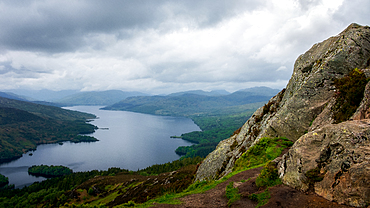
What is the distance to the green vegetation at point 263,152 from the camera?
21969mm

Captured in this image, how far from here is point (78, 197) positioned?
78.6m

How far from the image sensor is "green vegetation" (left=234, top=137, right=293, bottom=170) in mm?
21969

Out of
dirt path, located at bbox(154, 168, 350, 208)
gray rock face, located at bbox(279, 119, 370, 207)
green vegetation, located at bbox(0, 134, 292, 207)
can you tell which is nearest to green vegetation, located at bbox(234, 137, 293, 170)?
green vegetation, located at bbox(0, 134, 292, 207)

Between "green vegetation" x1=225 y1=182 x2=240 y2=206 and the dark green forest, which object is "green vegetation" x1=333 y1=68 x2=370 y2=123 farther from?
the dark green forest

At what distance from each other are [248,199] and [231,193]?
6.15 feet

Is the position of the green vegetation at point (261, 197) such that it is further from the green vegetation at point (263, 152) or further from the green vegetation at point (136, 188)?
the green vegetation at point (263, 152)

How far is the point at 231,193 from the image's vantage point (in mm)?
15602

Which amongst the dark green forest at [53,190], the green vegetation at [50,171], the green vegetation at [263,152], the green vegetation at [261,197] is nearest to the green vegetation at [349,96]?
the green vegetation at [263,152]

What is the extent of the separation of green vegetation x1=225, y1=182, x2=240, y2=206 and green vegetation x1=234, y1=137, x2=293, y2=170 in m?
6.72

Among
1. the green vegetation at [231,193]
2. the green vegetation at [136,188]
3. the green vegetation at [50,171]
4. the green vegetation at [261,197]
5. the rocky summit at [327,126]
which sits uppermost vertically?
the rocky summit at [327,126]

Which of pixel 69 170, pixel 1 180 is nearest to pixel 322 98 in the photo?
pixel 69 170

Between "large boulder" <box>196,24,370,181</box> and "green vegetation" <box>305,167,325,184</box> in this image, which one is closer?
"green vegetation" <box>305,167,325,184</box>

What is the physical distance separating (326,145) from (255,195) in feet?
20.2

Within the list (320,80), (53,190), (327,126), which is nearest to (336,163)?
(327,126)
